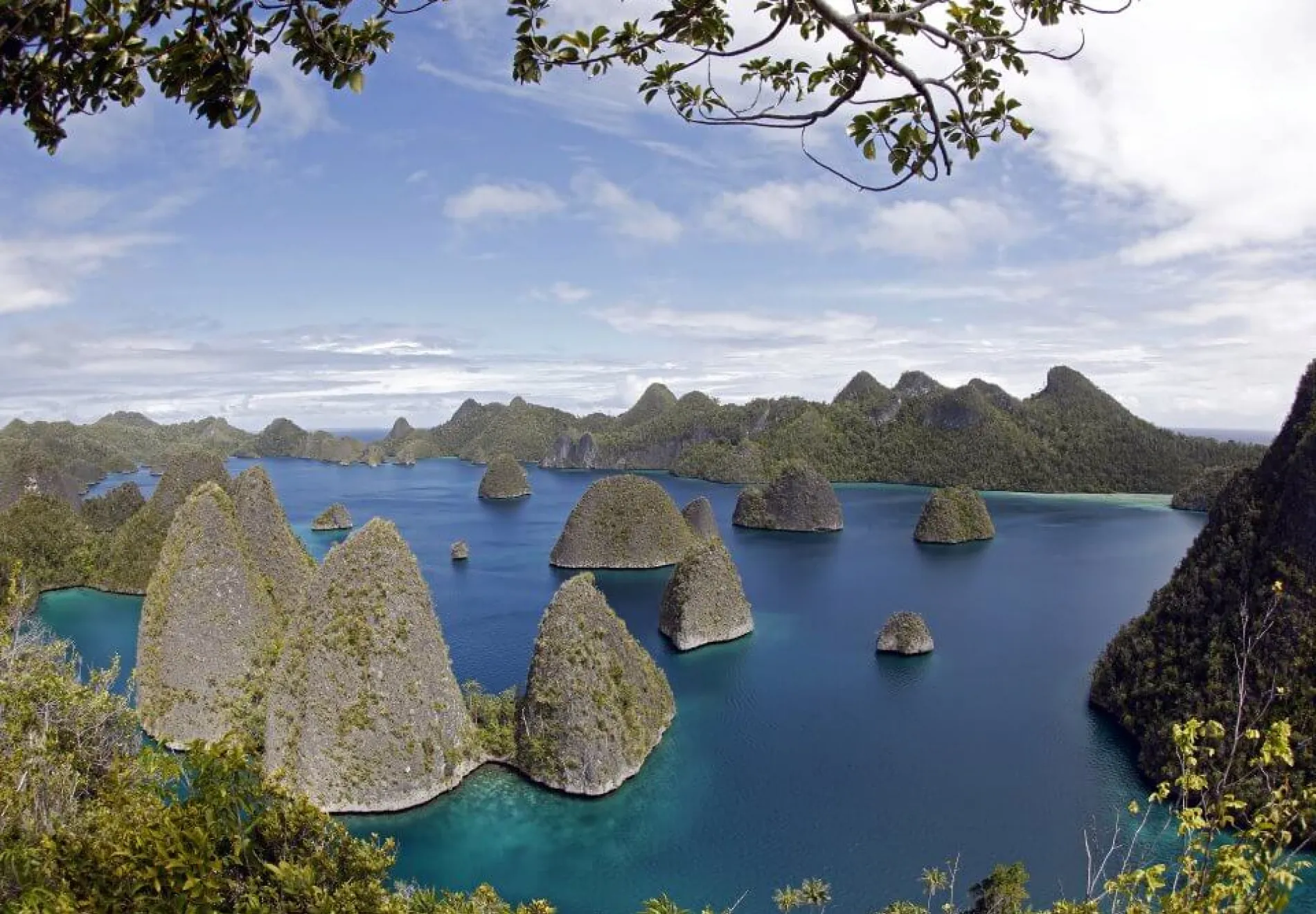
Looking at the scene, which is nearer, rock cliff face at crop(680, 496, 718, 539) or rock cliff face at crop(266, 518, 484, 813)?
rock cliff face at crop(266, 518, 484, 813)

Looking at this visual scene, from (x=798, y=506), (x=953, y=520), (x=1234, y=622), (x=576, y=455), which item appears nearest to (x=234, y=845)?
(x=1234, y=622)

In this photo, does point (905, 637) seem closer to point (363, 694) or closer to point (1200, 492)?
point (363, 694)

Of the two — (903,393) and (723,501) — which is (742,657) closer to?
(723,501)

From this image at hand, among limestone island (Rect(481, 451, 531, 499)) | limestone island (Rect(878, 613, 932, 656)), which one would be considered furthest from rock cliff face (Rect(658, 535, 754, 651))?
limestone island (Rect(481, 451, 531, 499))

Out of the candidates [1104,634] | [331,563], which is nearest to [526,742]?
[331,563]

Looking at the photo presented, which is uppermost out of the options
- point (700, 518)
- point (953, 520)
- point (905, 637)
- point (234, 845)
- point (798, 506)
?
point (234, 845)

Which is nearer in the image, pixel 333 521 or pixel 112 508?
pixel 112 508

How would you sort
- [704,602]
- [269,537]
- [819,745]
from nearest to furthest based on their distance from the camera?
[819,745]
[269,537]
[704,602]

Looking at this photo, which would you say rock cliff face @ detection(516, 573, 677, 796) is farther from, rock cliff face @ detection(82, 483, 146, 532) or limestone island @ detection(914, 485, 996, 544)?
limestone island @ detection(914, 485, 996, 544)
